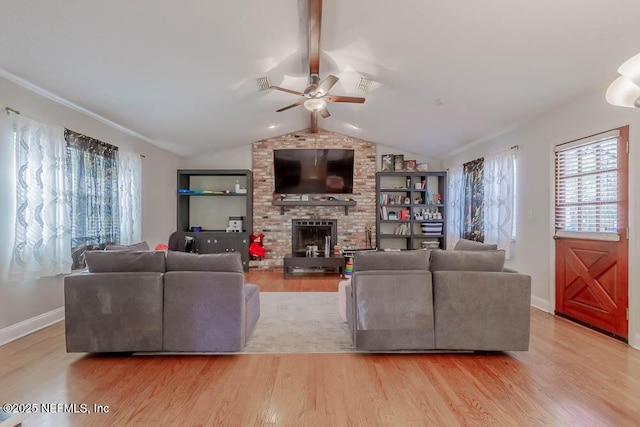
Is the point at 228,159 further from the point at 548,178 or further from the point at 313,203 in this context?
the point at 548,178

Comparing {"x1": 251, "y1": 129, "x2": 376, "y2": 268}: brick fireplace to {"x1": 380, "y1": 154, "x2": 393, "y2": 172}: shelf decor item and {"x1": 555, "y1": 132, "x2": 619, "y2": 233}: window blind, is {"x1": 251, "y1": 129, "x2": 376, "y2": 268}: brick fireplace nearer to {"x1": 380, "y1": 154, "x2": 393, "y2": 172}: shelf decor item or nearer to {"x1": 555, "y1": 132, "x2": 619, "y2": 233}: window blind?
{"x1": 380, "y1": 154, "x2": 393, "y2": 172}: shelf decor item

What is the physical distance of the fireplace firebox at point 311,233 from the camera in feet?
21.3

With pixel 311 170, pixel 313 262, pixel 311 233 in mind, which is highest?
pixel 311 170

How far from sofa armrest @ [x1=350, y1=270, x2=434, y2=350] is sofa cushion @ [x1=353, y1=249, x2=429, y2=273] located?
68 mm

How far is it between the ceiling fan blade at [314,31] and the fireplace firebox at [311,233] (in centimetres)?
356

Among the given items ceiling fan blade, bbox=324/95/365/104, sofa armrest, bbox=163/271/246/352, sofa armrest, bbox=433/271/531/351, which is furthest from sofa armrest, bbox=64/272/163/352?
ceiling fan blade, bbox=324/95/365/104

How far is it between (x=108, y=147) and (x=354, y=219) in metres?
4.51

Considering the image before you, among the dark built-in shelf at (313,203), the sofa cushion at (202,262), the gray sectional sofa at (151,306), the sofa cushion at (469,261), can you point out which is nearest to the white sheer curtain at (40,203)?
the gray sectional sofa at (151,306)

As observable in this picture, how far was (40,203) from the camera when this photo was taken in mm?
2979

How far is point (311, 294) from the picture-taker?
4.40m

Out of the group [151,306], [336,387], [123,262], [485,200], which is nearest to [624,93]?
[336,387]

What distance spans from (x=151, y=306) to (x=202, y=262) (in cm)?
51

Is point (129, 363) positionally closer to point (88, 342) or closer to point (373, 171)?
point (88, 342)

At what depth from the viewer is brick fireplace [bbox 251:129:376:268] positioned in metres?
6.56
